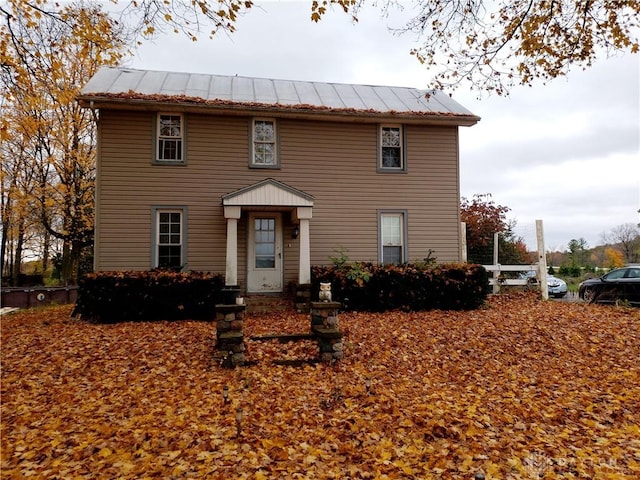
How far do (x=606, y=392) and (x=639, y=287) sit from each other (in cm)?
692

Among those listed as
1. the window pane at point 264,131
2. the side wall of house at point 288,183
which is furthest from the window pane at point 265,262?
the window pane at point 264,131

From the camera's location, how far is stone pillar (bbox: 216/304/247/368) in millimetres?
5457

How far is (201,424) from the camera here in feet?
12.3

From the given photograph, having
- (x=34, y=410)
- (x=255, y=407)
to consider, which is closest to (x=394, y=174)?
(x=255, y=407)

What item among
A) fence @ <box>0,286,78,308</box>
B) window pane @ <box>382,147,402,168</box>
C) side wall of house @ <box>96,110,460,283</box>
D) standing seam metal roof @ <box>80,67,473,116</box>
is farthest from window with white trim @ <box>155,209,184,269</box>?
fence @ <box>0,286,78,308</box>

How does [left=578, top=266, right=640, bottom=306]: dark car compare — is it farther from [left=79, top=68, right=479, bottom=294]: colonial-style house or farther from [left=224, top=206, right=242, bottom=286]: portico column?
[left=224, top=206, right=242, bottom=286]: portico column

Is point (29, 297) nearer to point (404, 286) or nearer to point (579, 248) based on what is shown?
point (404, 286)

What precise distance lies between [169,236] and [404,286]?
6357 mm

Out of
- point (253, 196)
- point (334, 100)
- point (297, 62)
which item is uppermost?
point (297, 62)

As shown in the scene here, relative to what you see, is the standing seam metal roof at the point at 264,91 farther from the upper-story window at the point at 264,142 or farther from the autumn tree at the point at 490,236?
the autumn tree at the point at 490,236

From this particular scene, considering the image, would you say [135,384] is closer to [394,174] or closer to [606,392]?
[606,392]

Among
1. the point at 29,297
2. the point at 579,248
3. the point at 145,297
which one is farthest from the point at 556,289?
the point at 579,248

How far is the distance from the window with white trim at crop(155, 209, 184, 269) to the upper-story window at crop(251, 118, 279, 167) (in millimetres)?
2658

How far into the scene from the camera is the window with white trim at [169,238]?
10055mm
